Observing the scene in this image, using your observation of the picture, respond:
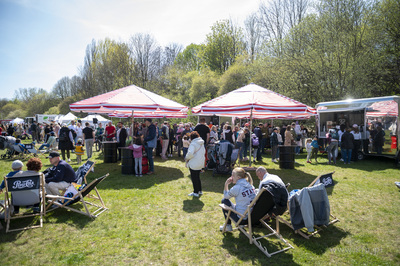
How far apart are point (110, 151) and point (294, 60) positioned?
16.7 m

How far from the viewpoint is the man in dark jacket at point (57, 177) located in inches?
202

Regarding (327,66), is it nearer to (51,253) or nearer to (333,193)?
(333,193)

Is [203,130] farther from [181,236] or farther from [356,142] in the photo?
[356,142]

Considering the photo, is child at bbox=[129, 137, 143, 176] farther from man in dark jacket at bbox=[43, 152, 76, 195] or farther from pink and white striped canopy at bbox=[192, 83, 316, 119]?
man in dark jacket at bbox=[43, 152, 76, 195]

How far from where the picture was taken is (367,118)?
12.3 meters

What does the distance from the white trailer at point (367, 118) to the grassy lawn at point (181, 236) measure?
566 cm

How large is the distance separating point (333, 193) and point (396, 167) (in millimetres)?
6164

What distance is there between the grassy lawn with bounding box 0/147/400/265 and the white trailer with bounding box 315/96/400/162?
223 inches

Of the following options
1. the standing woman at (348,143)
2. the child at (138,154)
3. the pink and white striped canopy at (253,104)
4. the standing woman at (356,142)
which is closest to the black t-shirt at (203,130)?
the pink and white striped canopy at (253,104)

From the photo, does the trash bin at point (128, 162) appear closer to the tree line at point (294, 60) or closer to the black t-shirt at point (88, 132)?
the black t-shirt at point (88, 132)

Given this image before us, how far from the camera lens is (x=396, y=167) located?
33.8ft

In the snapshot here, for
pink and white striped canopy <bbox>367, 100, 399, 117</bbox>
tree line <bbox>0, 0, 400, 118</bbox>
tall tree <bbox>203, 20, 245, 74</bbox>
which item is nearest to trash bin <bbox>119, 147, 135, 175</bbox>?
pink and white striped canopy <bbox>367, 100, 399, 117</bbox>

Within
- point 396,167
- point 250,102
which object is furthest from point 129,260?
point 396,167

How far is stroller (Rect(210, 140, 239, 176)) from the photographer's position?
828 cm
